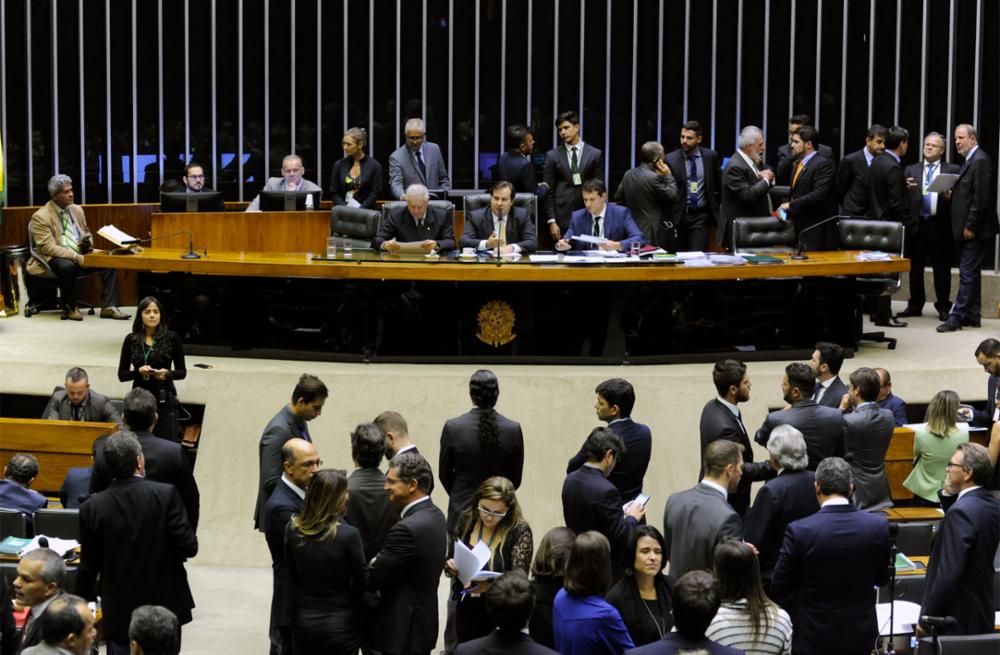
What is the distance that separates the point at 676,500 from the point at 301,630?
59.9 inches

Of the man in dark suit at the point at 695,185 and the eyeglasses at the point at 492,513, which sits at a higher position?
the man in dark suit at the point at 695,185

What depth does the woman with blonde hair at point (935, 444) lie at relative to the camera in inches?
322

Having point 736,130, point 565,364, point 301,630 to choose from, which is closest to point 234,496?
point 565,364

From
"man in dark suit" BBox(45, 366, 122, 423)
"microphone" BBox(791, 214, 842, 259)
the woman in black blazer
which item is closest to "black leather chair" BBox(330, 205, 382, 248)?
the woman in black blazer

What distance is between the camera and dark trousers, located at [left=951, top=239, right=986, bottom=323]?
1223cm

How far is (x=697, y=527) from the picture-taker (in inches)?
237

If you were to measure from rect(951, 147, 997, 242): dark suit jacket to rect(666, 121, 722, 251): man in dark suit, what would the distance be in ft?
6.10

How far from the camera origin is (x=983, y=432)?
30.6 ft

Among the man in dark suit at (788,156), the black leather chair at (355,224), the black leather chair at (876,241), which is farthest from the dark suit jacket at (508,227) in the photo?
the man in dark suit at (788,156)

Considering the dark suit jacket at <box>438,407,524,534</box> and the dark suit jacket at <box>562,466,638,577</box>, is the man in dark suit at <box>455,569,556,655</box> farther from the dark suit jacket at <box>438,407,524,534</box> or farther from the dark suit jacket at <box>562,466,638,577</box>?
the dark suit jacket at <box>438,407,524,534</box>

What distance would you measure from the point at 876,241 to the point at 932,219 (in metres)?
1.08

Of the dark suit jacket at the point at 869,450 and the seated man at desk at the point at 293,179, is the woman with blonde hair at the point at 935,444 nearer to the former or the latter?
the dark suit jacket at the point at 869,450

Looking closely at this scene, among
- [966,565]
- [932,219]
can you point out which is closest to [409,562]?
[966,565]

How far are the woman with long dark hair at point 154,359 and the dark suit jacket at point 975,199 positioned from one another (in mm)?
6221
